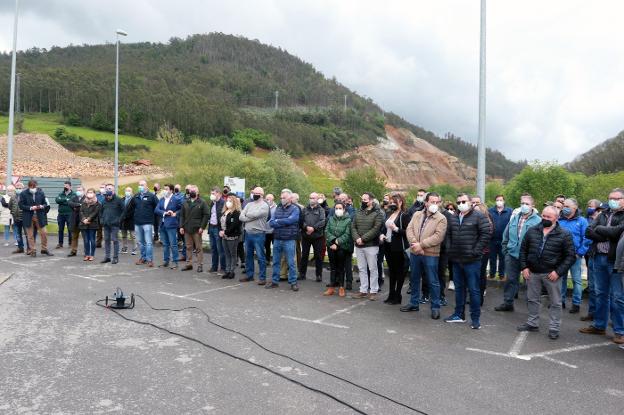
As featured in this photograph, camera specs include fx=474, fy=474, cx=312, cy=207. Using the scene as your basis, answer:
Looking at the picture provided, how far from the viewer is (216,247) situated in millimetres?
11398

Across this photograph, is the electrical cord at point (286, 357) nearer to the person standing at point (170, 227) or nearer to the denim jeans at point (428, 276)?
the denim jeans at point (428, 276)

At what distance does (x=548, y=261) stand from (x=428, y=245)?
1.77 meters

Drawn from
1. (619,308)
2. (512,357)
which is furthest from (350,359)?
(619,308)

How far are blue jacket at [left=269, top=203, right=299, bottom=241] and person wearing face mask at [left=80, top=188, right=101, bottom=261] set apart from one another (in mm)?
5363

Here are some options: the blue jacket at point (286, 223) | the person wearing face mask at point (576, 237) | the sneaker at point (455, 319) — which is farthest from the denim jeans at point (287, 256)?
the person wearing face mask at point (576, 237)

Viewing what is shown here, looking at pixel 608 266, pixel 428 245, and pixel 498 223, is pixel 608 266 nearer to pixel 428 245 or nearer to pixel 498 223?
pixel 428 245

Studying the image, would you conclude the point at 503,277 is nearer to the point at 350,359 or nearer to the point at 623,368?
the point at 623,368

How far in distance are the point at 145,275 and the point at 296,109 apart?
131861 millimetres

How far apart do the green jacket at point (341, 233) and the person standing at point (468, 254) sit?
2.31 m

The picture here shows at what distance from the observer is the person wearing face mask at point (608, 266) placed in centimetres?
646

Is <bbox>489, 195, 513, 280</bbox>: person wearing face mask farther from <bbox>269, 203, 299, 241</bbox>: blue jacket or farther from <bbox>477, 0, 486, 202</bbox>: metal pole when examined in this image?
<bbox>269, 203, 299, 241</bbox>: blue jacket

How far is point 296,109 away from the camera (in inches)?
5468

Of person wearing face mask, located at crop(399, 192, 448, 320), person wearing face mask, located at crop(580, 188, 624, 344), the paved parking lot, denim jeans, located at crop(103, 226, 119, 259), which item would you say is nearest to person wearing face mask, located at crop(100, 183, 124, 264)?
denim jeans, located at crop(103, 226, 119, 259)

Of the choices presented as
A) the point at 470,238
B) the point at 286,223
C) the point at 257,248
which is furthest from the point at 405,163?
the point at 470,238
